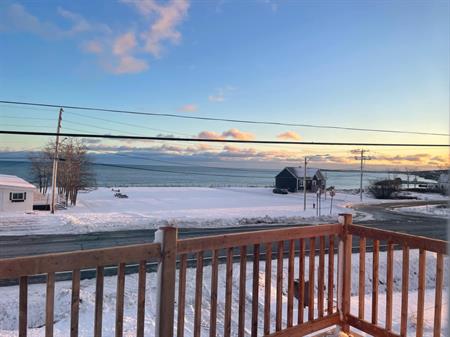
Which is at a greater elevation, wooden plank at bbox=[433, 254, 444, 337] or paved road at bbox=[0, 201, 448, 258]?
wooden plank at bbox=[433, 254, 444, 337]

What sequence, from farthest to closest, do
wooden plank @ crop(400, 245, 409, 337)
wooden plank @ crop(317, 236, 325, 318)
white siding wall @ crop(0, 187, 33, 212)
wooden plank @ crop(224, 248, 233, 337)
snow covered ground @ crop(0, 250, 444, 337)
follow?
white siding wall @ crop(0, 187, 33, 212) → snow covered ground @ crop(0, 250, 444, 337) → wooden plank @ crop(317, 236, 325, 318) → wooden plank @ crop(400, 245, 409, 337) → wooden plank @ crop(224, 248, 233, 337)

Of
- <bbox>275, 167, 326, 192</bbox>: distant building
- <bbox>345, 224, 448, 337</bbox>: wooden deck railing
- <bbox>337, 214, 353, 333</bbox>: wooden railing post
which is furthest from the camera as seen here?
<bbox>275, 167, 326, 192</bbox>: distant building

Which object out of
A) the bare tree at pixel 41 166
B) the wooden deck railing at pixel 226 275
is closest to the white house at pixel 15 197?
the bare tree at pixel 41 166

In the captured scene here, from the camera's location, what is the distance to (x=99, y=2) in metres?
3.46

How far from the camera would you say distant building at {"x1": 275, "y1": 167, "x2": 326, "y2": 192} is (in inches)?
1651

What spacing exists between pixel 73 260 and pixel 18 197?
2106cm

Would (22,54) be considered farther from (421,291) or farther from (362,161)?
(362,161)

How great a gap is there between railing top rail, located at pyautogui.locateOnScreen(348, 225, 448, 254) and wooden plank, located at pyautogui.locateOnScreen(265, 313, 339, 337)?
2.19 ft

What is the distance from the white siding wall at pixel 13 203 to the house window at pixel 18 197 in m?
0.14

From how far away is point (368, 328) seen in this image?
2.57 metres

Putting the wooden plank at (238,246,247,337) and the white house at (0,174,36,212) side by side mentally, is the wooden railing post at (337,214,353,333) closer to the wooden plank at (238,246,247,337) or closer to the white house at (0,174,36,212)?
the wooden plank at (238,246,247,337)

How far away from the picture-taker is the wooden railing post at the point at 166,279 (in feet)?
6.03

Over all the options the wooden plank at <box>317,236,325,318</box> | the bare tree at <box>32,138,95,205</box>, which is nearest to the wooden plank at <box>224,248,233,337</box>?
the wooden plank at <box>317,236,325,318</box>

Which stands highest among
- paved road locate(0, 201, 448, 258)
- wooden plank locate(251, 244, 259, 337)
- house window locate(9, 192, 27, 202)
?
wooden plank locate(251, 244, 259, 337)
